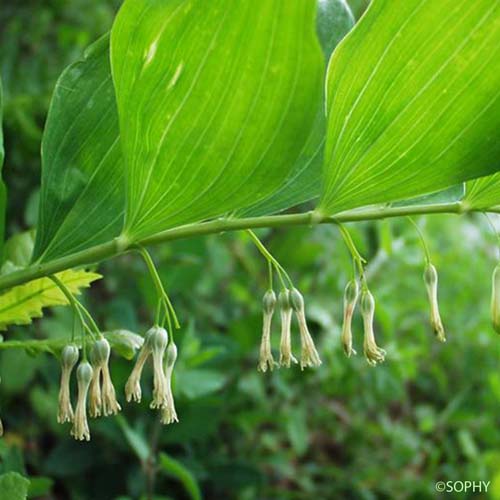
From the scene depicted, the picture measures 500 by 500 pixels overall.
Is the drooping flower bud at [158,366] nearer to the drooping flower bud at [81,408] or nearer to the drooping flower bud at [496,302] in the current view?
the drooping flower bud at [81,408]

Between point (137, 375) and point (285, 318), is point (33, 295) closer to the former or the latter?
point (137, 375)

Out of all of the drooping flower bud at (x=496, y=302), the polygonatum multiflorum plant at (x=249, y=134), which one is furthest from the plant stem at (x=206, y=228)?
the drooping flower bud at (x=496, y=302)

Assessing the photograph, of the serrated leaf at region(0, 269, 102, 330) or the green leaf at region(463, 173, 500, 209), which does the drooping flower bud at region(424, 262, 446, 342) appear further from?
the serrated leaf at region(0, 269, 102, 330)

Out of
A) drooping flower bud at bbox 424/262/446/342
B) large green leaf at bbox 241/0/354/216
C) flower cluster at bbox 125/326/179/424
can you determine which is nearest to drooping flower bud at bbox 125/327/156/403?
flower cluster at bbox 125/326/179/424

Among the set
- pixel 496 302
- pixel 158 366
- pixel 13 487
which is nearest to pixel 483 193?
pixel 496 302

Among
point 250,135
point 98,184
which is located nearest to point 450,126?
point 250,135
